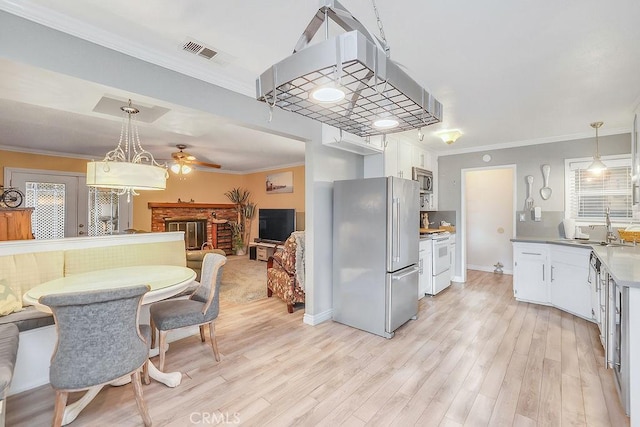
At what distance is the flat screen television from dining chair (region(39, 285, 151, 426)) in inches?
210

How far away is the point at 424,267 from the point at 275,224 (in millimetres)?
4193

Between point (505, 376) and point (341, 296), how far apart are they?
1695 mm

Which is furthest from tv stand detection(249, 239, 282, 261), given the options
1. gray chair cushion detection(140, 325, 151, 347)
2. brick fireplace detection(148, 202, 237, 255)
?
gray chair cushion detection(140, 325, 151, 347)

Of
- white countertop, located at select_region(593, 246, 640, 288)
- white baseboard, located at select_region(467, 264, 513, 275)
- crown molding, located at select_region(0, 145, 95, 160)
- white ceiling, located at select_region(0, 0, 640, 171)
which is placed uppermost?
crown molding, located at select_region(0, 145, 95, 160)

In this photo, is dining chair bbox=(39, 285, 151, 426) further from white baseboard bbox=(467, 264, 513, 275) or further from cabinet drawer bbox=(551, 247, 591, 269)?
white baseboard bbox=(467, 264, 513, 275)

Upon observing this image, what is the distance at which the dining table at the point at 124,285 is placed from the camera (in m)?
1.87

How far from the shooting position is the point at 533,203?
15.1ft

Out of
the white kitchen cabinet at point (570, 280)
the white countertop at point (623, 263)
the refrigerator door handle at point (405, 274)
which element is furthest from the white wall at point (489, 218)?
the refrigerator door handle at point (405, 274)

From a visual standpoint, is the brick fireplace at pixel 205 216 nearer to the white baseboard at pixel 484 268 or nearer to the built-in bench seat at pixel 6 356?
the built-in bench seat at pixel 6 356

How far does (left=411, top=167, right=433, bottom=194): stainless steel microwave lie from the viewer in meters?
4.72

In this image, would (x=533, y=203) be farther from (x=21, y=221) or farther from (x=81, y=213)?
(x=81, y=213)

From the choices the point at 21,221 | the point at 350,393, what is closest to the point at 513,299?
the point at 350,393

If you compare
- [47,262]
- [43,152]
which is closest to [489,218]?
[47,262]
